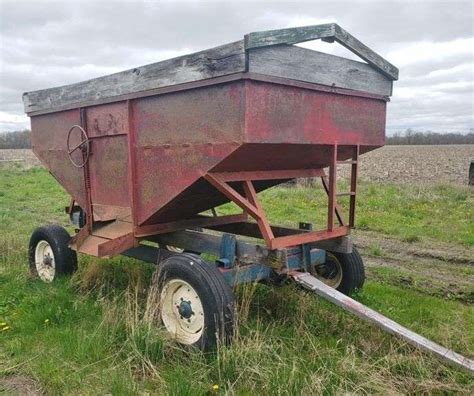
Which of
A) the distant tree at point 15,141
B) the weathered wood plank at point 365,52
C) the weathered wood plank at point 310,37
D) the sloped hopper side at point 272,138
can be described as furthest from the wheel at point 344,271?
the distant tree at point 15,141

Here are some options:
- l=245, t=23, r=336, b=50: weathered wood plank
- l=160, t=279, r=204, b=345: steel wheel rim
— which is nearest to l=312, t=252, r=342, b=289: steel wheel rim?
l=160, t=279, r=204, b=345: steel wheel rim

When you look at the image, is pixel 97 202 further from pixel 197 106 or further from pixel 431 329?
pixel 431 329

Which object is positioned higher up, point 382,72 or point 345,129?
point 382,72

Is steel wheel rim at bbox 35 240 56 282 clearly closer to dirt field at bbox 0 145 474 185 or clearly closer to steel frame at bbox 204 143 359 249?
steel frame at bbox 204 143 359 249

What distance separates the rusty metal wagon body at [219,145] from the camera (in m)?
3.42

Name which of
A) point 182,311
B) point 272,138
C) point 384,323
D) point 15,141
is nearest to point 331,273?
point 384,323

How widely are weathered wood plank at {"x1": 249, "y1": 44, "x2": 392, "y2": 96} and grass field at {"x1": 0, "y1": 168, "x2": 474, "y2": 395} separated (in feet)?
5.92

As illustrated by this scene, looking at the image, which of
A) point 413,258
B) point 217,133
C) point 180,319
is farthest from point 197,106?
point 413,258

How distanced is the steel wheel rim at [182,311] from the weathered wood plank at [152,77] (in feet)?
5.31

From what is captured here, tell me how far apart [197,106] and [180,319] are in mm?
1695

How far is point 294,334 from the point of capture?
374 centimetres

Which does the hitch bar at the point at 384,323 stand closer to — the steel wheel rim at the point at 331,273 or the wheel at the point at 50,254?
the steel wheel rim at the point at 331,273

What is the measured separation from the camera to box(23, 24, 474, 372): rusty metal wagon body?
3416 millimetres

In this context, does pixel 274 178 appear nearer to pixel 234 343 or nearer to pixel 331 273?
pixel 331 273
